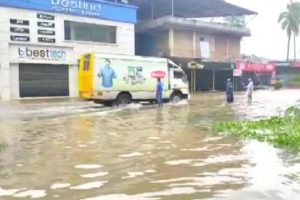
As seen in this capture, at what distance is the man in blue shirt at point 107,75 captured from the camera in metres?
24.1

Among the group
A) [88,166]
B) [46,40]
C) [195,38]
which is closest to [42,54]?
[46,40]

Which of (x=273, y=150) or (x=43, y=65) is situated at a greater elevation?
(x=43, y=65)

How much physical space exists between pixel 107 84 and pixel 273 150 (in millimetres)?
15258

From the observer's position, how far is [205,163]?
8828 mm

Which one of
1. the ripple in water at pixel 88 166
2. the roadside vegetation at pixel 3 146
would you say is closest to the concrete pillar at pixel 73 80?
the roadside vegetation at pixel 3 146

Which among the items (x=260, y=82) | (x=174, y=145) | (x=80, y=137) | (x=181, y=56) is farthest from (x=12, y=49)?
(x=260, y=82)

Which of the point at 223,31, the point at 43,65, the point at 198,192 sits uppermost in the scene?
the point at 223,31

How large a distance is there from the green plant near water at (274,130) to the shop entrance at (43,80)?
21866 mm

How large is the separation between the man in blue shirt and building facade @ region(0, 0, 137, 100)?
1075 centimetres

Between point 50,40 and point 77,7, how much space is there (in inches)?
140

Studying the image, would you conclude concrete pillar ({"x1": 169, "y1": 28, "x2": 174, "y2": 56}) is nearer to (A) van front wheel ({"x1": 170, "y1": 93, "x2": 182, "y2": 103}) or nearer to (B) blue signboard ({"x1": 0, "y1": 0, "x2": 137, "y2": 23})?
(B) blue signboard ({"x1": 0, "y1": 0, "x2": 137, "y2": 23})

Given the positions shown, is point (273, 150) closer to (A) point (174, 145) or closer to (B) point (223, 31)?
(A) point (174, 145)

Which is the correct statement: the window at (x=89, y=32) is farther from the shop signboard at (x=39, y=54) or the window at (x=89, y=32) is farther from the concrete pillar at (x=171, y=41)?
the concrete pillar at (x=171, y=41)

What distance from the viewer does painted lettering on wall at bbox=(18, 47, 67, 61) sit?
109 ft
